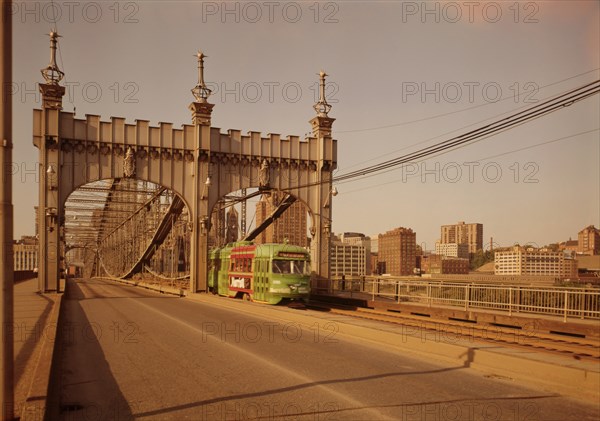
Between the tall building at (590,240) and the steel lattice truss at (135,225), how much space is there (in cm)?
10967

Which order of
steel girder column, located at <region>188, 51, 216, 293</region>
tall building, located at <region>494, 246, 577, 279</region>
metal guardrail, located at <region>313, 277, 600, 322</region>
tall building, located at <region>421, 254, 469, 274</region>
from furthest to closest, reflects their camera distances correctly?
tall building, located at <region>421, 254, 469, 274</region> < tall building, located at <region>494, 246, 577, 279</region> < steel girder column, located at <region>188, 51, 216, 293</region> < metal guardrail, located at <region>313, 277, 600, 322</region>

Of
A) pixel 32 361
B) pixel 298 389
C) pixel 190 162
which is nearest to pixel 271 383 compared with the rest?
pixel 298 389

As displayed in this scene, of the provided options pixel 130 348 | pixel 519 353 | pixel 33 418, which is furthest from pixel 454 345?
pixel 33 418

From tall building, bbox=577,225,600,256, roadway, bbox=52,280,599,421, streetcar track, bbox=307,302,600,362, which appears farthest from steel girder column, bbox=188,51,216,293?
tall building, bbox=577,225,600,256

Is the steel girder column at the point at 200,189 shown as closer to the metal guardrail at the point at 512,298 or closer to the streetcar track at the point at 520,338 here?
the metal guardrail at the point at 512,298

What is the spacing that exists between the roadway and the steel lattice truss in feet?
104

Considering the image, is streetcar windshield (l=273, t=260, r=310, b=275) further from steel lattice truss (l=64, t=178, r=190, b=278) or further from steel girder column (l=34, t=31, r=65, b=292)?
steel lattice truss (l=64, t=178, r=190, b=278)

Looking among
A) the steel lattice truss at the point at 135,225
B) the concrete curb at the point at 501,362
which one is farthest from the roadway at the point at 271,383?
the steel lattice truss at the point at 135,225

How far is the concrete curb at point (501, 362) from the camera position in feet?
32.0

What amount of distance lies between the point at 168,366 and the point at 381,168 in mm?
17742

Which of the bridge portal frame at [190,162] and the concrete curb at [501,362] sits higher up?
the bridge portal frame at [190,162]

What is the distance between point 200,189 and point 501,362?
28.1 m

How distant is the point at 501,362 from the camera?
1155 cm

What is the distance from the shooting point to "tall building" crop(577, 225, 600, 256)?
13893 centimetres
